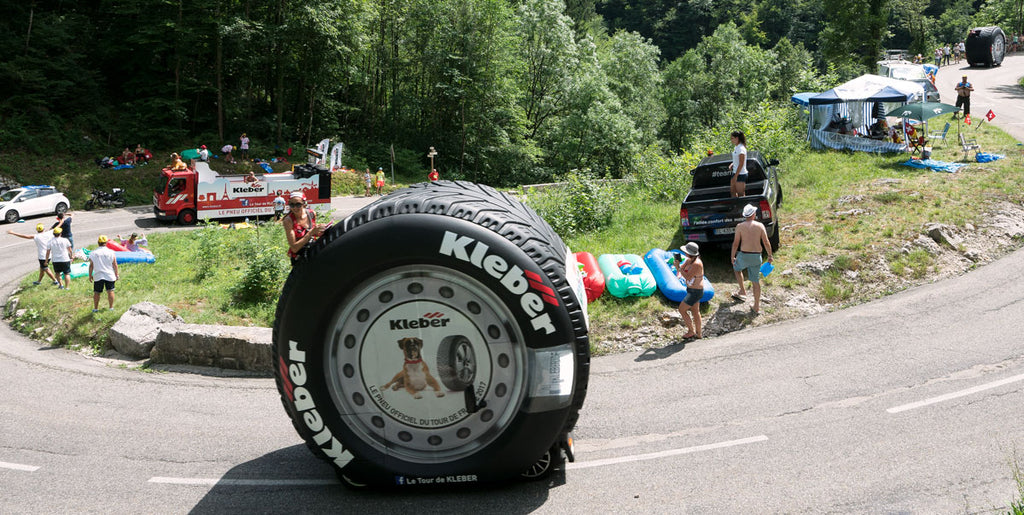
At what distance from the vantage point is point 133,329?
10531mm

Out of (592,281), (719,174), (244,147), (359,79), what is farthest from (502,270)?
(359,79)

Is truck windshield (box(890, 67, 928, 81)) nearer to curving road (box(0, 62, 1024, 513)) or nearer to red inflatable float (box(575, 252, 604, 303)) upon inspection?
curving road (box(0, 62, 1024, 513))

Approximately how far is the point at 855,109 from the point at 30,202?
98.1 feet

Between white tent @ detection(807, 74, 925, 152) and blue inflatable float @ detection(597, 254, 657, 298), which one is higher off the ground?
white tent @ detection(807, 74, 925, 152)

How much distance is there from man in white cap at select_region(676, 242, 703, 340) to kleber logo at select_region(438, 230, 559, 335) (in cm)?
531

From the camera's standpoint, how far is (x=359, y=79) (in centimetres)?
3969

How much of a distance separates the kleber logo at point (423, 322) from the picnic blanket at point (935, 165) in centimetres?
1710

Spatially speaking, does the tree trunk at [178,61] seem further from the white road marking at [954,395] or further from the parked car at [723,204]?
the white road marking at [954,395]

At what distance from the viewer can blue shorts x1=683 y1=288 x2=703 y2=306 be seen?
979 centimetres

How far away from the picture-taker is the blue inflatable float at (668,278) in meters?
10.9

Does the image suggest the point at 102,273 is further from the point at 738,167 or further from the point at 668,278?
the point at 738,167

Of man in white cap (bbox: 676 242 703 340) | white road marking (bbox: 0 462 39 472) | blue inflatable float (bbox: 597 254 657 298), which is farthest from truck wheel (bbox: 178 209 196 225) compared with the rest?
man in white cap (bbox: 676 242 703 340)

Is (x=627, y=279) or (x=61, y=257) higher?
(x=627, y=279)

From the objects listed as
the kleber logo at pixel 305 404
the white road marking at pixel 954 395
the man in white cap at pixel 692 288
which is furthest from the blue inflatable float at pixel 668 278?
the kleber logo at pixel 305 404
